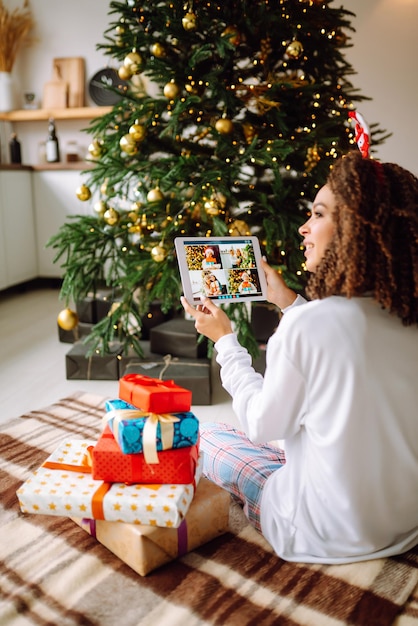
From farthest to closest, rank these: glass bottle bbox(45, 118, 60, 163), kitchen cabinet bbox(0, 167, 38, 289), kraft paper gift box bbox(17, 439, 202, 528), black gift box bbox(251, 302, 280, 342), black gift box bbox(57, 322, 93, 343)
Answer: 1. glass bottle bbox(45, 118, 60, 163)
2. kitchen cabinet bbox(0, 167, 38, 289)
3. black gift box bbox(57, 322, 93, 343)
4. black gift box bbox(251, 302, 280, 342)
5. kraft paper gift box bbox(17, 439, 202, 528)

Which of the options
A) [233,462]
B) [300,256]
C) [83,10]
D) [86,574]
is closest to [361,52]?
[83,10]

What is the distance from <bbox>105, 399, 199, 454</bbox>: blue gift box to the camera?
109cm

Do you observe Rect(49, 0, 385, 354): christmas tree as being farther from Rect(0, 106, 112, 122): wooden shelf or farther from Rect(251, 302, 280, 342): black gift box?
Rect(0, 106, 112, 122): wooden shelf

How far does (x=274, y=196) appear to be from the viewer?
6.51 feet

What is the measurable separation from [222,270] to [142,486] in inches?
21.9

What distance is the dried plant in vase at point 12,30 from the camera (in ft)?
12.5

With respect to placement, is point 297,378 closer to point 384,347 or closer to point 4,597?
point 384,347

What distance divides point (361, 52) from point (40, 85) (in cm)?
227

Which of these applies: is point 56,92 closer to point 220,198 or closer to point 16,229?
point 16,229

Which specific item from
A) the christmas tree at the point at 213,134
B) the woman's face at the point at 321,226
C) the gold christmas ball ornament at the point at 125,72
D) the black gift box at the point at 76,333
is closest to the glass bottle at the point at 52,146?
the black gift box at the point at 76,333

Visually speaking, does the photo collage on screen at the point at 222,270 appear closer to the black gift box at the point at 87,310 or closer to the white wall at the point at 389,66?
the black gift box at the point at 87,310

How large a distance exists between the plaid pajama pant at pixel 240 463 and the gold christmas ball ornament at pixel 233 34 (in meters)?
1.29

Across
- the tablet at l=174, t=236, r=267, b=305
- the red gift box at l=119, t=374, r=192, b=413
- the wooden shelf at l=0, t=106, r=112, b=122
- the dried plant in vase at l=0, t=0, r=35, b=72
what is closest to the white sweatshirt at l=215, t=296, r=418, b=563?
the red gift box at l=119, t=374, r=192, b=413

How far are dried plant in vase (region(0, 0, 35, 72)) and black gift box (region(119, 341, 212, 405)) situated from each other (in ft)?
8.87
